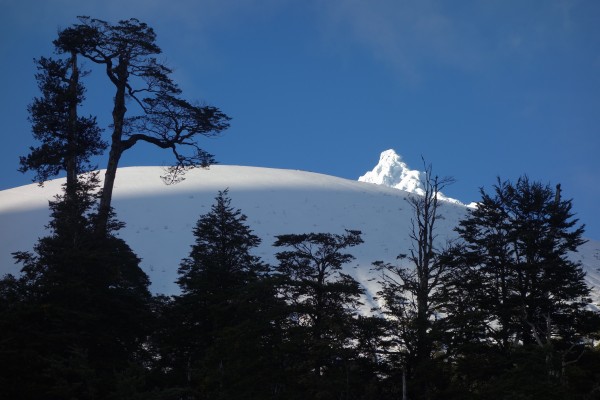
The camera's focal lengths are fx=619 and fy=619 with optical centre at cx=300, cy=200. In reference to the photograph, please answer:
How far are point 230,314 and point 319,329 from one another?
4.11 meters

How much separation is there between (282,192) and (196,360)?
57.7 metres

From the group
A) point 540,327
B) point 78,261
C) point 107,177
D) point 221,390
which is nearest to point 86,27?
point 107,177

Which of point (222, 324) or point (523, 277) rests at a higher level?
point (523, 277)

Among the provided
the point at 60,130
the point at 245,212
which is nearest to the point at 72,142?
the point at 60,130

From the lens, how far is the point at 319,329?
62.1ft

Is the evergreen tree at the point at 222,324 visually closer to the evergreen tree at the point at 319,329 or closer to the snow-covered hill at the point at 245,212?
the evergreen tree at the point at 319,329


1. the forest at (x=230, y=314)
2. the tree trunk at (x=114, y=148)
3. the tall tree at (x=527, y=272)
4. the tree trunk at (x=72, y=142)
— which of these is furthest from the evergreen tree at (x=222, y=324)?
the tall tree at (x=527, y=272)

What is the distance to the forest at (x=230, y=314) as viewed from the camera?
17.8 meters

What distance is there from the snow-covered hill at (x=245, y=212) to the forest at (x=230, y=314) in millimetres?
23439

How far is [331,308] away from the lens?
778 inches

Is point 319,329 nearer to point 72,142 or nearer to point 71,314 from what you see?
point 71,314

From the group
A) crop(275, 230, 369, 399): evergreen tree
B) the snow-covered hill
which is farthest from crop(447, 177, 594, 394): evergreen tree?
the snow-covered hill

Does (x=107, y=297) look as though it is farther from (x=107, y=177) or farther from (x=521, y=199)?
(x=521, y=199)

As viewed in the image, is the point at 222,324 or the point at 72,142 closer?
the point at 72,142
